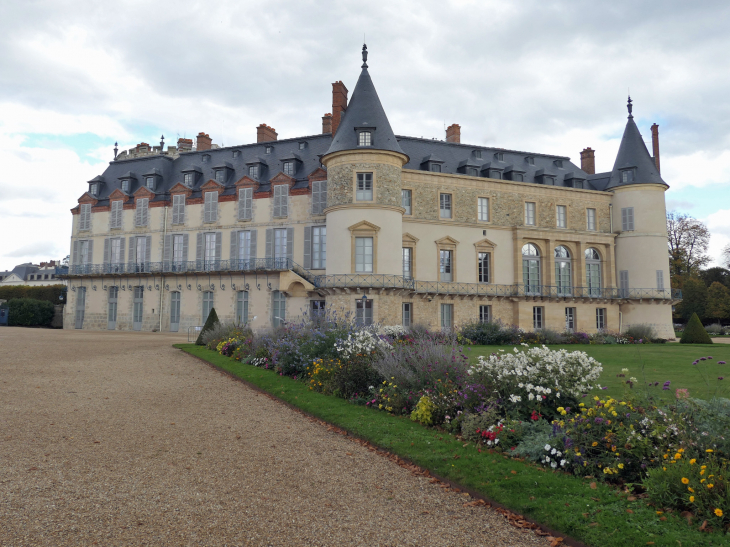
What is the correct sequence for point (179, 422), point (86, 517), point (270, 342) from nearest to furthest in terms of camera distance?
point (86, 517)
point (179, 422)
point (270, 342)

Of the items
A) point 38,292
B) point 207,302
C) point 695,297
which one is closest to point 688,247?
point 695,297

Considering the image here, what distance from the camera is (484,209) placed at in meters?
29.0

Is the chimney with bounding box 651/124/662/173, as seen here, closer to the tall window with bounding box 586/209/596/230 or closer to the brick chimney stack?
the tall window with bounding box 586/209/596/230

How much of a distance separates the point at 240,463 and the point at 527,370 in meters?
3.80

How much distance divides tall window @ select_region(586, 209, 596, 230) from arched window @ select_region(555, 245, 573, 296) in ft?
6.72

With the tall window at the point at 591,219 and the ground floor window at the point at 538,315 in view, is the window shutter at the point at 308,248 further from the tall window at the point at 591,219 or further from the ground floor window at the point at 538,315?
the tall window at the point at 591,219

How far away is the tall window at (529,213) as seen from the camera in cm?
2970

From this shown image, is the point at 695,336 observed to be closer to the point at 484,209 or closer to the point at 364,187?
the point at 484,209

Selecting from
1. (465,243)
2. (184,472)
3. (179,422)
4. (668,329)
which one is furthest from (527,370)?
(668,329)

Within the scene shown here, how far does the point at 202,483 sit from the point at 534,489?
319cm

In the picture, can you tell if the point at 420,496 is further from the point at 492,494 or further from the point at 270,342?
the point at 270,342

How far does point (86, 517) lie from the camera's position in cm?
419

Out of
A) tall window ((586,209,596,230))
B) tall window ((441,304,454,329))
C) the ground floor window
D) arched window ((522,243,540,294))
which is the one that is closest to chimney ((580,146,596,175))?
tall window ((586,209,596,230))

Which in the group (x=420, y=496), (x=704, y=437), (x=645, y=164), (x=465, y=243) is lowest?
(x=420, y=496)
